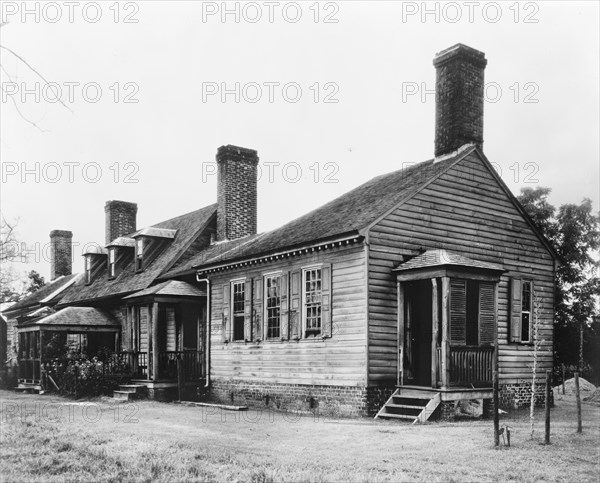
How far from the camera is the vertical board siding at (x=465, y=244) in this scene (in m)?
17.2

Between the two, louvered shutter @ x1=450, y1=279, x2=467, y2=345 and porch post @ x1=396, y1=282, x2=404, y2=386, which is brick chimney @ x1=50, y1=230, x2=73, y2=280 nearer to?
porch post @ x1=396, y1=282, x2=404, y2=386

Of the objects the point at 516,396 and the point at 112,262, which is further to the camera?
the point at 112,262

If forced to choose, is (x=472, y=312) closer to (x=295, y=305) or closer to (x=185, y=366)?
(x=295, y=305)

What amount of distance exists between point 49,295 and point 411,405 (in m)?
25.0

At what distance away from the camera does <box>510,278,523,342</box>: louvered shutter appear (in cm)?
1961

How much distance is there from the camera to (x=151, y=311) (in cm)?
2425

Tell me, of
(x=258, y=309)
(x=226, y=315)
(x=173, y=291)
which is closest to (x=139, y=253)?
(x=173, y=291)

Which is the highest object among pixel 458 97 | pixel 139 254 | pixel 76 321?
→ pixel 458 97

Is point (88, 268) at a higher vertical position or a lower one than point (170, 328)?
higher

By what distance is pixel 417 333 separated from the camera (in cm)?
1803

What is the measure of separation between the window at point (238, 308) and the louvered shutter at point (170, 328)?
13.2 ft

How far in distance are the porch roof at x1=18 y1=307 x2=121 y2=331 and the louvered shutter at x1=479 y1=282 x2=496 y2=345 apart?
15481 mm

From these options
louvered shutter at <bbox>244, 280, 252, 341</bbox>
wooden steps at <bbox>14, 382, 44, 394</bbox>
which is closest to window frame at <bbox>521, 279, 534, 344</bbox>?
louvered shutter at <bbox>244, 280, 252, 341</bbox>

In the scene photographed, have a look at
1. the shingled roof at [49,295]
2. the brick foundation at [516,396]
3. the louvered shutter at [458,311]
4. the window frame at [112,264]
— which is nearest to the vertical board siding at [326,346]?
the louvered shutter at [458,311]
